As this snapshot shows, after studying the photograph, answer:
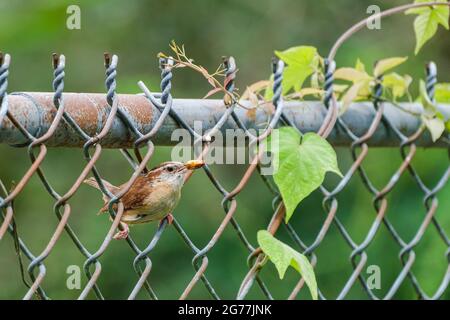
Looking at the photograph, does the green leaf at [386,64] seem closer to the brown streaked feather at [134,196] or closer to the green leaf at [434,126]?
the green leaf at [434,126]

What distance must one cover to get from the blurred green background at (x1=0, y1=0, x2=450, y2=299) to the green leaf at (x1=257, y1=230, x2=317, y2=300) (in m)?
1.78

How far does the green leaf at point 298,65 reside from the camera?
81.0 inches

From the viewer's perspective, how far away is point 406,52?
503 cm

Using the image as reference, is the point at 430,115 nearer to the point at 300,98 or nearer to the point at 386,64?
the point at 386,64

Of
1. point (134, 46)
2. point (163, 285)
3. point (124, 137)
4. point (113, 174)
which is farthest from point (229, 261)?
point (124, 137)

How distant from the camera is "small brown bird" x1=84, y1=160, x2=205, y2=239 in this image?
163 cm

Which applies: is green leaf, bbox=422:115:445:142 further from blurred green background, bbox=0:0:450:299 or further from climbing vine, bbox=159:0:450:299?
blurred green background, bbox=0:0:450:299

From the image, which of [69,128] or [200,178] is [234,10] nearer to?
[200,178]

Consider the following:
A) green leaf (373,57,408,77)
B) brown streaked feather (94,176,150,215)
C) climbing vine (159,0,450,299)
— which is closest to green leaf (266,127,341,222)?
climbing vine (159,0,450,299)

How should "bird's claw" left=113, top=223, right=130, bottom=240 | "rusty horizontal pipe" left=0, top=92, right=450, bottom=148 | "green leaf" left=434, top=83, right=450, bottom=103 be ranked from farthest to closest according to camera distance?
"green leaf" left=434, top=83, right=450, bottom=103 < "bird's claw" left=113, top=223, right=130, bottom=240 < "rusty horizontal pipe" left=0, top=92, right=450, bottom=148

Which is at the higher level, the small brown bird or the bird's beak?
the bird's beak

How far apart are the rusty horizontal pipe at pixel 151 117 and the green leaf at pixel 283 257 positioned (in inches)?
9.7

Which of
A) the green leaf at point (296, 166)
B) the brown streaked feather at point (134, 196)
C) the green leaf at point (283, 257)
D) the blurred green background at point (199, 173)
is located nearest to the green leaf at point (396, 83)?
the green leaf at point (296, 166)
